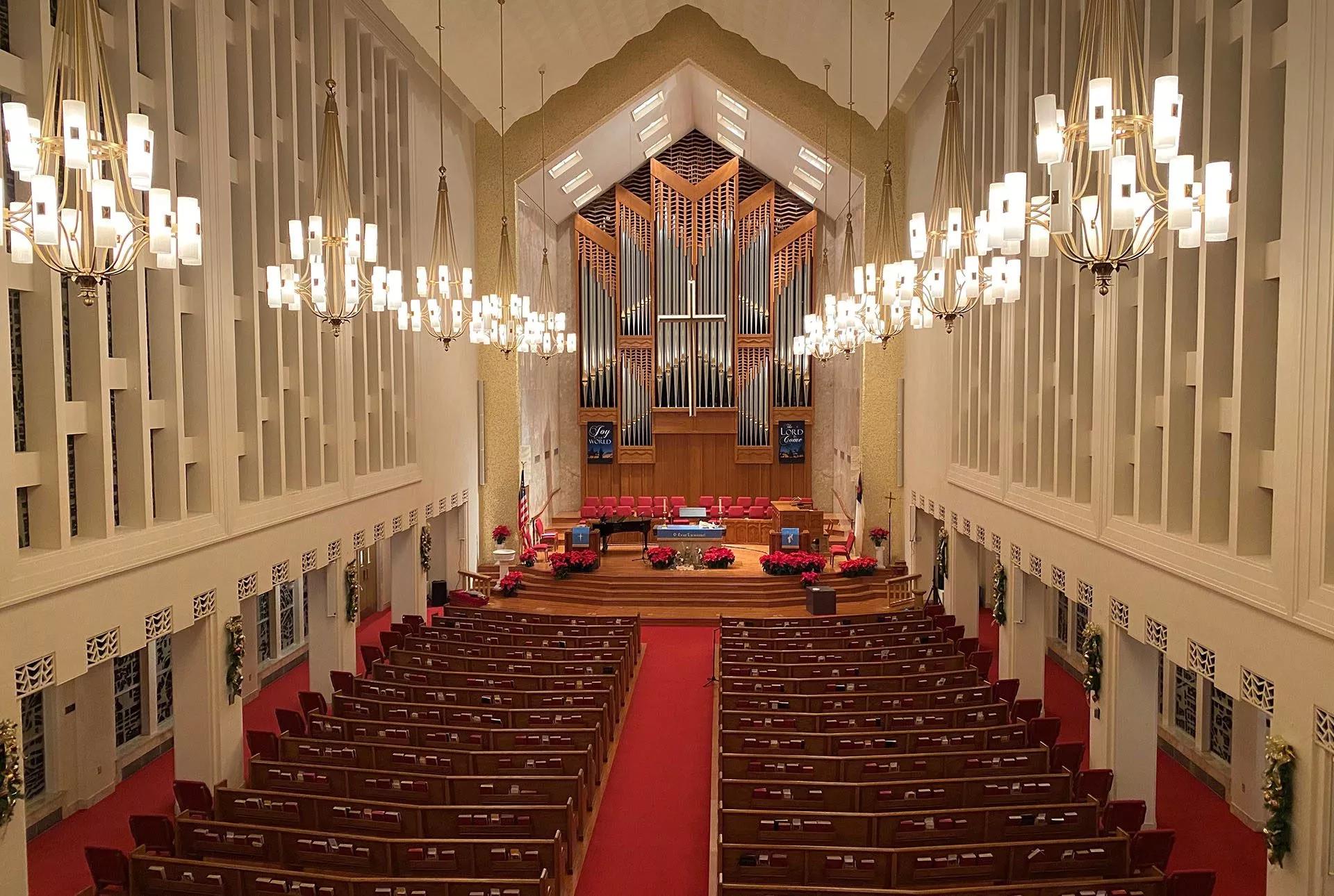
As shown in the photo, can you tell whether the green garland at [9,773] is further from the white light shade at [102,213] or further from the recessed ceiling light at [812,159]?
the recessed ceiling light at [812,159]

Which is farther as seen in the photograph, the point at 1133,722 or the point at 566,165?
the point at 566,165

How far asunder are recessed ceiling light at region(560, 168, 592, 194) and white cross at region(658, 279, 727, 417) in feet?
13.1

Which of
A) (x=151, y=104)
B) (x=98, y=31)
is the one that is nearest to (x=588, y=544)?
(x=151, y=104)

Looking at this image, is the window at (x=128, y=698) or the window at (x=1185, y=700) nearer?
the window at (x=128, y=698)

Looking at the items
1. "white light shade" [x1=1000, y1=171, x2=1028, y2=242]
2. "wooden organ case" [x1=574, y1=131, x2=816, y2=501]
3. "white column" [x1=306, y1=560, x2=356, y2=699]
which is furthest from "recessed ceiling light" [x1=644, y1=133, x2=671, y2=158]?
"white light shade" [x1=1000, y1=171, x2=1028, y2=242]

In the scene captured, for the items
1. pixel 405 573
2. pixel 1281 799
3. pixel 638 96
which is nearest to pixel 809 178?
pixel 638 96

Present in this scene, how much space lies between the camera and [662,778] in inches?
407

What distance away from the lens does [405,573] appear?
16844 mm

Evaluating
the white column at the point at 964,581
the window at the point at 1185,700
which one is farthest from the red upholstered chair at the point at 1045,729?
the white column at the point at 964,581

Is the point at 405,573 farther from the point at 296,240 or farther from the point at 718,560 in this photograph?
the point at 296,240

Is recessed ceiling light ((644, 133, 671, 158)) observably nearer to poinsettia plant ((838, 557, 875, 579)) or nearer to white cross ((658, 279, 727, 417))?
white cross ((658, 279, 727, 417))

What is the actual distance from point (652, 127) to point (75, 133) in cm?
1953

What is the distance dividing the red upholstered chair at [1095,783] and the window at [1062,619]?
25.0 feet

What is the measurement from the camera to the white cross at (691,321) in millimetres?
24875
